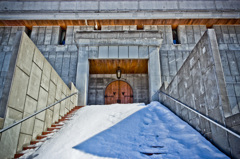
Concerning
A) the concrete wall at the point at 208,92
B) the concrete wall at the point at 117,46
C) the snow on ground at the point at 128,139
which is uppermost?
the concrete wall at the point at 117,46

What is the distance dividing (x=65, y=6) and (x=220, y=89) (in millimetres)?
11041

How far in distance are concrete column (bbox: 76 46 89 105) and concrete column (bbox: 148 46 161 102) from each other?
333 centimetres

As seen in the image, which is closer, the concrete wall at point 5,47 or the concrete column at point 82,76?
the concrete column at point 82,76

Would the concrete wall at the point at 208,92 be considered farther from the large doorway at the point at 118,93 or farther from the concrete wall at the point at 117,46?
the large doorway at the point at 118,93

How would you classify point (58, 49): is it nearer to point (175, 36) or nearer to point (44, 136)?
point (44, 136)

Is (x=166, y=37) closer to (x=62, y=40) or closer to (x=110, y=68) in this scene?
(x=110, y=68)

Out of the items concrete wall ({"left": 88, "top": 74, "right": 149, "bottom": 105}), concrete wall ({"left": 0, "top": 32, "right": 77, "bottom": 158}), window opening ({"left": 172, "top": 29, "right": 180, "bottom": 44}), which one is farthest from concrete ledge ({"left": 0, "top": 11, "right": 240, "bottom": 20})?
concrete wall ({"left": 0, "top": 32, "right": 77, "bottom": 158})

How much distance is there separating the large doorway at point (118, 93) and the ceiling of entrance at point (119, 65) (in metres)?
0.83

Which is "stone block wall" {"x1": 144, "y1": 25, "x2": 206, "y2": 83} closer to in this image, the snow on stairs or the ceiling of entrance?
the ceiling of entrance

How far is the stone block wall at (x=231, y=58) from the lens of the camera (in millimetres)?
9703

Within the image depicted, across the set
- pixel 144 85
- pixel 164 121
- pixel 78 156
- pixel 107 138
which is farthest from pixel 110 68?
pixel 78 156

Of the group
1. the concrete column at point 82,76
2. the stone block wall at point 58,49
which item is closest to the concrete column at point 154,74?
the concrete column at point 82,76

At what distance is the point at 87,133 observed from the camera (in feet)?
16.3

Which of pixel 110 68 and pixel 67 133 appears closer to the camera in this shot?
pixel 67 133
